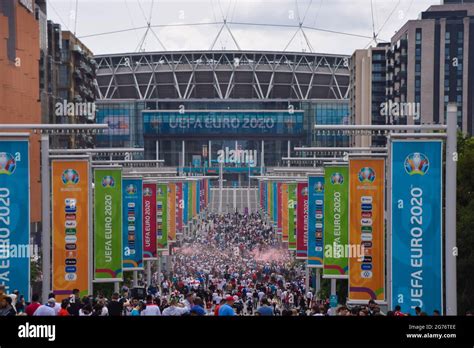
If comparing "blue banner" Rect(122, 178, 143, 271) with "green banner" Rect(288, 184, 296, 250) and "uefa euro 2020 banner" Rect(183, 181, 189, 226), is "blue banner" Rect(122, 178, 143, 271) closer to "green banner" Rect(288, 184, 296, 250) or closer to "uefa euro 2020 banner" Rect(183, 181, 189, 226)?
"green banner" Rect(288, 184, 296, 250)

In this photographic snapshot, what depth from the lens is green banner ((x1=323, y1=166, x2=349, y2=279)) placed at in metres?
22.9

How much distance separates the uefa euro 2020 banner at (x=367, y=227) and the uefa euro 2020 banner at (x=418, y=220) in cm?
316

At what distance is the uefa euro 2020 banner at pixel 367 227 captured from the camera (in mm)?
18609

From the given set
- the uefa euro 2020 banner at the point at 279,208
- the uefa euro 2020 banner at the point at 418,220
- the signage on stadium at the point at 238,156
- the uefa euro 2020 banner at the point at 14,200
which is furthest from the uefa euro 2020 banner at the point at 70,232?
the signage on stadium at the point at 238,156

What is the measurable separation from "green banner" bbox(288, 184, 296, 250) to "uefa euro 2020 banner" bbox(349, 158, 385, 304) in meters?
18.8

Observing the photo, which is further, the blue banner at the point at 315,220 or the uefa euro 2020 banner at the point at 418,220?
the blue banner at the point at 315,220

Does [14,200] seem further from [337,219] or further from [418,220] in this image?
[337,219]

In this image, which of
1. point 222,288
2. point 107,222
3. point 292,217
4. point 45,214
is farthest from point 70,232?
point 292,217

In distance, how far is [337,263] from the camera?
914 inches

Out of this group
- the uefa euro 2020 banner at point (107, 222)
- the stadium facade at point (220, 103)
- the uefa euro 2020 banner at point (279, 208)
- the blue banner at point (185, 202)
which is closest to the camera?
the uefa euro 2020 banner at point (107, 222)

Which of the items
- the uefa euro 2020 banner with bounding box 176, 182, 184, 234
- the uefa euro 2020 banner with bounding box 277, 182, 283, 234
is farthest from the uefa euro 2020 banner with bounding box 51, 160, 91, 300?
the uefa euro 2020 banner with bounding box 176, 182, 184, 234

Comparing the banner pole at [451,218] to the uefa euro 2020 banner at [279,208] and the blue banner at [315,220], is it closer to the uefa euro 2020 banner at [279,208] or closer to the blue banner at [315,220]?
the blue banner at [315,220]
